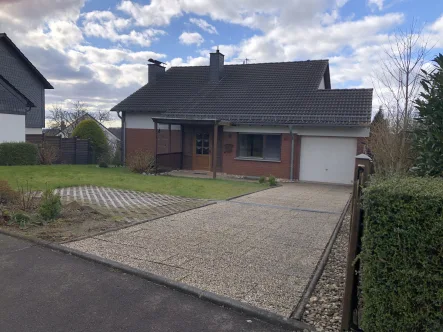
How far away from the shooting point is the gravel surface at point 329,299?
3.46 meters

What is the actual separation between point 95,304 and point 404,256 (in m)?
3.03

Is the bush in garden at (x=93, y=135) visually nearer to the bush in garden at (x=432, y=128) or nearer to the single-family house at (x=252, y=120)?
the single-family house at (x=252, y=120)

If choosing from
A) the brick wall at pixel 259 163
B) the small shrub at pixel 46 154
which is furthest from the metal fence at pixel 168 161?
the small shrub at pixel 46 154

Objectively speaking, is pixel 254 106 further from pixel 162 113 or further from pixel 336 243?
pixel 336 243

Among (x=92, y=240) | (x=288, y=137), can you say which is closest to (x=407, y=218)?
(x=92, y=240)

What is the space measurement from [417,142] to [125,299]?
4508 millimetres

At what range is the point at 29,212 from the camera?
746cm

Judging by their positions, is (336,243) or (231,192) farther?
(231,192)

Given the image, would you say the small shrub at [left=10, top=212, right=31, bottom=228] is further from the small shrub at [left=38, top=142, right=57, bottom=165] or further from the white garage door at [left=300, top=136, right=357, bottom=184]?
the small shrub at [left=38, top=142, right=57, bottom=165]

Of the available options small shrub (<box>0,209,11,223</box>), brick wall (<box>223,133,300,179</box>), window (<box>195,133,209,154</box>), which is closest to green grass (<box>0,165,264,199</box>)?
brick wall (<box>223,133,300,179</box>)

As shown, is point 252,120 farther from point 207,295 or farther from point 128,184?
point 207,295

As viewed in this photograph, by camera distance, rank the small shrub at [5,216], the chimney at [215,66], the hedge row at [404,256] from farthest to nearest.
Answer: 1. the chimney at [215,66]
2. the small shrub at [5,216]
3. the hedge row at [404,256]

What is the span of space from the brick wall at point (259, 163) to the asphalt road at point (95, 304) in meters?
13.1

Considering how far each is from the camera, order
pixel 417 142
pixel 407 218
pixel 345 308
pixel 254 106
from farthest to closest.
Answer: pixel 254 106
pixel 417 142
pixel 345 308
pixel 407 218
